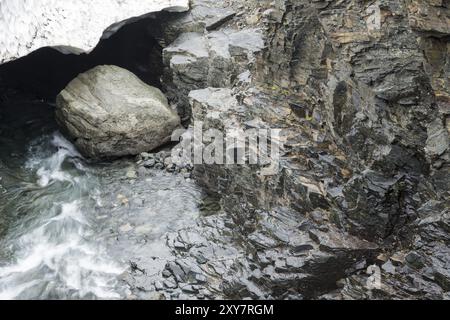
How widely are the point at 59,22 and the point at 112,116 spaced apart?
273cm

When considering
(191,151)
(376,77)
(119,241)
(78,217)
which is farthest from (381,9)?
(78,217)

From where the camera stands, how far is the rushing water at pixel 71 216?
8.80 m

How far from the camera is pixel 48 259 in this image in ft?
30.3

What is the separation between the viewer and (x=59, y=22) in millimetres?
11609

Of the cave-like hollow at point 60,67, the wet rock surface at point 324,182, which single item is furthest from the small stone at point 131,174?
the cave-like hollow at point 60,67

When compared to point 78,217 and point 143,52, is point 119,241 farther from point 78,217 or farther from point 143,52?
point 143,52

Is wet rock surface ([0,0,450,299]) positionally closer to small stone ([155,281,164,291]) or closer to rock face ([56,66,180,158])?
small stone ([155,281,164,291])

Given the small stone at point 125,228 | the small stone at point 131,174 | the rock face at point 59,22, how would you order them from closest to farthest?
the small stone at point 125,228
the rock face at point 59,22
the small stone at point 131,174

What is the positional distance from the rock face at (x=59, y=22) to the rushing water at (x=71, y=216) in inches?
108

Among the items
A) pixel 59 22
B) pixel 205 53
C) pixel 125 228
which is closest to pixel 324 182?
pixel 125 228

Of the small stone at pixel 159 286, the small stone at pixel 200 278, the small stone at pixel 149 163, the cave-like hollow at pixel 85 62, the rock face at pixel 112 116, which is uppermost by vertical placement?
the cave-like hollow at pixel 85 62

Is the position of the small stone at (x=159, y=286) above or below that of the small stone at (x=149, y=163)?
below

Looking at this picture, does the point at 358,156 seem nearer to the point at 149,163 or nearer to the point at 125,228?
the point at 125,228

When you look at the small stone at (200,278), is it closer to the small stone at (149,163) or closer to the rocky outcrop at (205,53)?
the small stone at (149,163)
